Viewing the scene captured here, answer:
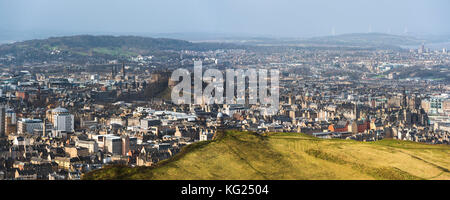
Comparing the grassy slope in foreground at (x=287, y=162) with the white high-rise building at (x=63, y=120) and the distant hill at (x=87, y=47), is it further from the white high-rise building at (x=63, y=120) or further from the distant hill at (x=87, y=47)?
the distant hill at (x=87, y=47)

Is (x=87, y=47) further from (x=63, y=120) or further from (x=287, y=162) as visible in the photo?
(x=287, y=162)

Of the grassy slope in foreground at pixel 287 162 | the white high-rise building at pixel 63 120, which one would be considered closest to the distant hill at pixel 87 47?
the white high-rise building at pixel 63 120

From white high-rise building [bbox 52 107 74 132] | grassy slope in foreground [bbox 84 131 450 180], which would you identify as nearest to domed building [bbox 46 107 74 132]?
white high-rise building [bbox 52 107 74 132]

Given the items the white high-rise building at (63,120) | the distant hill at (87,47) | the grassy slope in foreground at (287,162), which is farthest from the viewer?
the distant hill at (87,47)

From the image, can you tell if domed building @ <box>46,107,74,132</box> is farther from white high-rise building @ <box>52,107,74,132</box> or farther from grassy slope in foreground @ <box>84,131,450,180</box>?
grassy slope in foreground @ <box>84,131,450,180</box>

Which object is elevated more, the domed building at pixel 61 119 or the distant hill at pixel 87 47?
the distant hill at pixel 87 47
